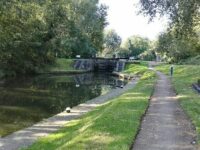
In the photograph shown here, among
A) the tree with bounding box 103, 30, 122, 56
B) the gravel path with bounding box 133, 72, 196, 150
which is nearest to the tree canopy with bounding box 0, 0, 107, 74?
the gravel path with bounding box 133, 72, 196, 150

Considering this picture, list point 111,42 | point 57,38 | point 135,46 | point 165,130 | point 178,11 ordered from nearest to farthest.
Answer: point 165,130, point 178,11, point 57,38, point 135,46, point 111,42

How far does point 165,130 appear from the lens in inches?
628

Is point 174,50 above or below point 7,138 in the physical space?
above

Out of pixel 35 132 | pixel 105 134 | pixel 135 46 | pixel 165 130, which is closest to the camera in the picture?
pixel 105 134

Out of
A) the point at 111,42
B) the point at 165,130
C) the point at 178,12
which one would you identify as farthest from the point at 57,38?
the point at 111,42

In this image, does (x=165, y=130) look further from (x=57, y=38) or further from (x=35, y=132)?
(x=57, y=38)

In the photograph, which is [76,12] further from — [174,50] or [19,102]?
[19,102]

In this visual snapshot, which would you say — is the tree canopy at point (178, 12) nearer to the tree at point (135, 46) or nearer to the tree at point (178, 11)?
the tree at point (178, 11)

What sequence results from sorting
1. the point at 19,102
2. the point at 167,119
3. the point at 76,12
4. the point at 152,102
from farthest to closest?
the point at 76,12 < the point at 19,102 < the point at 152,102 < the point at 167,119

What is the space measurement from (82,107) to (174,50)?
6232 centimetres

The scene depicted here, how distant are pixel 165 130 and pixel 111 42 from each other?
171067mm

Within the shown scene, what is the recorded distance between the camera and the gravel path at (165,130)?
44.2ft

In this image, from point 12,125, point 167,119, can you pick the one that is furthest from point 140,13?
point 12,125

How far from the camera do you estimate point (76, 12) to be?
323 feet
